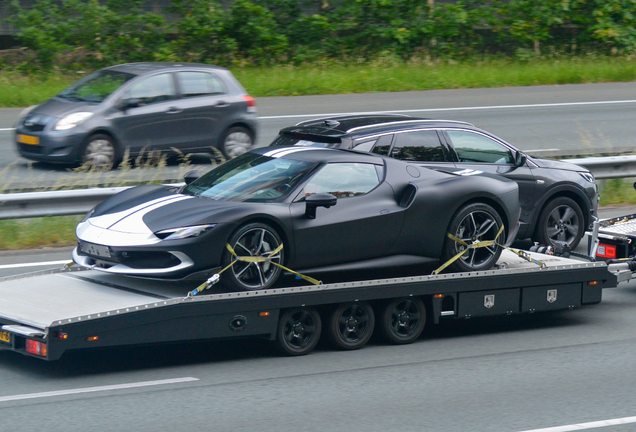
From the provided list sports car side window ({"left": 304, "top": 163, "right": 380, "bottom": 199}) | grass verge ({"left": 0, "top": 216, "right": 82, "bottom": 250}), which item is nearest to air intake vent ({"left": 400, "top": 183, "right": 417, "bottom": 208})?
sports car side window ({"left": 304, "top": 163, "right": 380, "bottom": 199})

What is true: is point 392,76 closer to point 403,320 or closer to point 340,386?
point 403,320

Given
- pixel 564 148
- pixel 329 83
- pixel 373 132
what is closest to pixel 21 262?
pixel 373 132

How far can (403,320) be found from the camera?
27.2 ft

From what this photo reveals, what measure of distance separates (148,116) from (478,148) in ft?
21.4

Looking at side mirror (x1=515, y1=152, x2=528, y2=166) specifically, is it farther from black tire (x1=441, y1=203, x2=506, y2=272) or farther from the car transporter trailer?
black tire (x1=441, y1=203, x2=506, y2=272)

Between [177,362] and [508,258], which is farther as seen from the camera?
[508,258]

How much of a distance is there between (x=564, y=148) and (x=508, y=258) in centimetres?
970

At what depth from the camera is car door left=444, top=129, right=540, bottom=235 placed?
35.3ft

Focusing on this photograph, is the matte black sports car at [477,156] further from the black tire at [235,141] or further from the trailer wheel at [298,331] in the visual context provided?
the black tire at [235,141]

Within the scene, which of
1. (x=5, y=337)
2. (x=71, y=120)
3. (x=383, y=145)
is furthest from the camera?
(x=71, y=120)

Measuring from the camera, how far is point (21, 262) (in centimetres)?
1105

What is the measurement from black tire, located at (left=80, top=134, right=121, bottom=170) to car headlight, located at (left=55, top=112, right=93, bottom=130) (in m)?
0.31

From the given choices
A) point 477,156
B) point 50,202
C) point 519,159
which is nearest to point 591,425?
point 477,156

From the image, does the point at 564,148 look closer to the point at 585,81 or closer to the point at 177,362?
the point at 585,81
